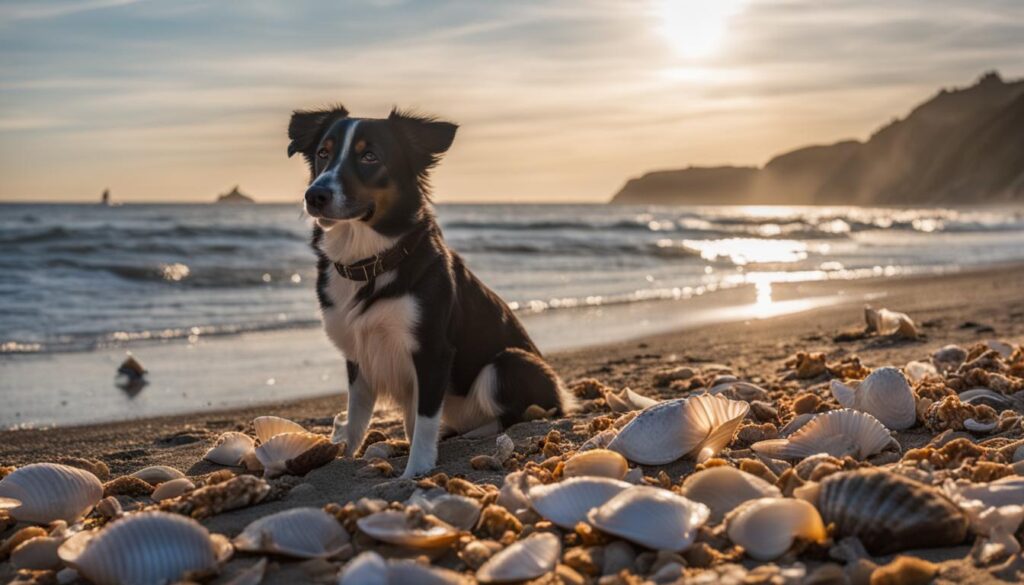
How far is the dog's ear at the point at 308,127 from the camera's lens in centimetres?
488

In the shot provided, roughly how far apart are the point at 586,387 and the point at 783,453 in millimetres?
2231

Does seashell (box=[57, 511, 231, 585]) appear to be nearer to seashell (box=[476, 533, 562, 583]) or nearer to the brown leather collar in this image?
seashell (box=[476, 533, 562, 583])

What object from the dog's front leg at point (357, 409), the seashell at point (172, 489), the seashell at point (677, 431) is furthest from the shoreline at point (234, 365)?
the seashell at point (677, 431)

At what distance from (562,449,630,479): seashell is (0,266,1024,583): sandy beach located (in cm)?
33

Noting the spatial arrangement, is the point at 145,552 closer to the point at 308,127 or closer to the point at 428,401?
the point at 428,401

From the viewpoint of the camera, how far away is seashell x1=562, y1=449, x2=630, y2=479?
3.42 m

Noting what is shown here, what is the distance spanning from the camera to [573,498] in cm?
302

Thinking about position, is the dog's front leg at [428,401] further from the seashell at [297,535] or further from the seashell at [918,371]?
the seashell at [918,371]

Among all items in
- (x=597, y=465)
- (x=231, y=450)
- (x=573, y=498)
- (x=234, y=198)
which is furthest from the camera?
(x=234, y=198)

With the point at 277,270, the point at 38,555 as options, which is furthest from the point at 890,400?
the point at 277,270

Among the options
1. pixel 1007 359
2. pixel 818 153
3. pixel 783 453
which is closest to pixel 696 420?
pixel 783 453

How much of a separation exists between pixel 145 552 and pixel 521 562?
3.47ft

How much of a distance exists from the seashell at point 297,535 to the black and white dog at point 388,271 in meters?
1.31

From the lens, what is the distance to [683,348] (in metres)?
9.14
